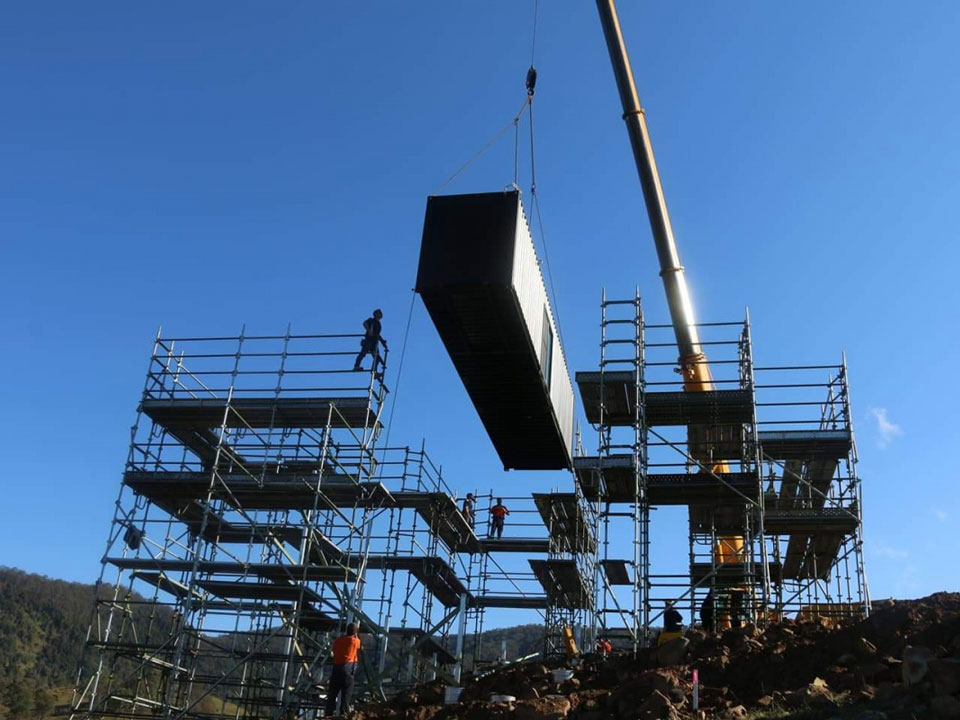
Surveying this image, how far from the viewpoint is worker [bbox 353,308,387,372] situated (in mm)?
24031

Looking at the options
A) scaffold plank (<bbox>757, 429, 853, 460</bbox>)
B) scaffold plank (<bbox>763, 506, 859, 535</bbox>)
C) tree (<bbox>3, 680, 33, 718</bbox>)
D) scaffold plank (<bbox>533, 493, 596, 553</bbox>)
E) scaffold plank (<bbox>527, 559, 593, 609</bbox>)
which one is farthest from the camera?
tree (<bbox>3, 680, 33, 718</bbox>)

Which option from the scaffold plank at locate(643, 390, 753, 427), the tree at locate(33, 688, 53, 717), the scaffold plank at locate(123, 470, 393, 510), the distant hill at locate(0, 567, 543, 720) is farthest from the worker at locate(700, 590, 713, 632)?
the distant hill at locate(0, 567, 543, 720)

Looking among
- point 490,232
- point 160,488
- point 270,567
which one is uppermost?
point 490,232

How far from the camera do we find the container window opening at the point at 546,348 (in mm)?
21141

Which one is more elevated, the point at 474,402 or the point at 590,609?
the point at 474,402

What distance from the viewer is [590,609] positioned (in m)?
27.8

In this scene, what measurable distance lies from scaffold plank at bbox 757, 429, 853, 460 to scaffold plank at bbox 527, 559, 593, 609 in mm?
6364

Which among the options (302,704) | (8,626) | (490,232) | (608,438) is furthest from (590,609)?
(8,626)

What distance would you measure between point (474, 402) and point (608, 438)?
3.25 m

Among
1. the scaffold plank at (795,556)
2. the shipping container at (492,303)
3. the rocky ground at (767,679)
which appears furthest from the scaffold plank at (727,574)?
the shipping container at (492,303)

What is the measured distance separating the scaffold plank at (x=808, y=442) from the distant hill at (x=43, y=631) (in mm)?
55674

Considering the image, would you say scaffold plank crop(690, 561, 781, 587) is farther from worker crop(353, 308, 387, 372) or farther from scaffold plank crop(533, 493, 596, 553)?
worker crop(353, 308, 387, 372)

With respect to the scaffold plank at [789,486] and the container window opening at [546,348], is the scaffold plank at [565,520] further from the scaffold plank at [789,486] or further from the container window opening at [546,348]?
the scaffold plank at [789,486]

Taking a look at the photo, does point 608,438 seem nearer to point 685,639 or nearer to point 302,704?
point 685,639
